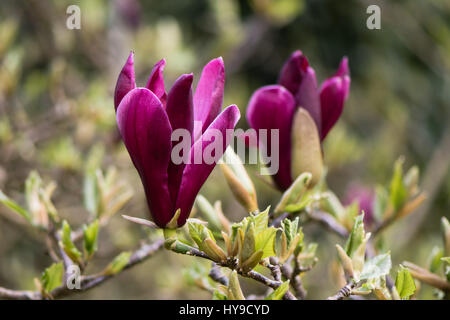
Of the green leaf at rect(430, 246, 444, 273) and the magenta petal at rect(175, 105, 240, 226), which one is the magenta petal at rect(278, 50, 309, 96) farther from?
the green leaf at rect(430, 246, 444, 273)

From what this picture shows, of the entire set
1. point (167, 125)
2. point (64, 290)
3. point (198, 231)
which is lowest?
point (64, 290)

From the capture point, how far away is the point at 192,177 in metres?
0.51

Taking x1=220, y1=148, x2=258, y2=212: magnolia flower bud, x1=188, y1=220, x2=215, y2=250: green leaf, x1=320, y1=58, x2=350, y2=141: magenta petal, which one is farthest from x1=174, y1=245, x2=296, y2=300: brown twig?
x1=320, y1=58, x2=350, y2=141: magenta petal

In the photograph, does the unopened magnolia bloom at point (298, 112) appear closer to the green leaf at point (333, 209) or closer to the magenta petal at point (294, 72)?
the magenta petal at point (294, 72)

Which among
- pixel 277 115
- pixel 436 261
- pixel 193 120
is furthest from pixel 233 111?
pixel 436 261

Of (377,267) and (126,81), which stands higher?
(126,81)

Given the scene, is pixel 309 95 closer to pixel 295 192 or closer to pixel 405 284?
pixel 295 192

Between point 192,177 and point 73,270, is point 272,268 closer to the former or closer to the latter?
point 192,177

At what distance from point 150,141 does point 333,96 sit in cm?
26

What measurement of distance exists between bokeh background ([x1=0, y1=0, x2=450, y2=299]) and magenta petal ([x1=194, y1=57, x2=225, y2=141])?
25 centimetres

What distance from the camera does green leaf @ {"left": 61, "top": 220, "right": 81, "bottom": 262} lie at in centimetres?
58

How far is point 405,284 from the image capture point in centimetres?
53
